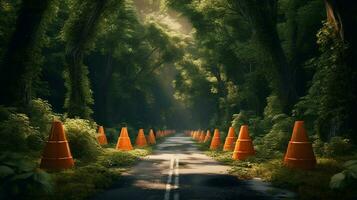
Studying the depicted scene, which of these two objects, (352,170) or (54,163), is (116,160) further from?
(352,170)

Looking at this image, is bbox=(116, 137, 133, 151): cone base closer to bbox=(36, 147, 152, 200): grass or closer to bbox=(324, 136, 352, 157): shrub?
bbox=(36, 147, 152, 200): grass

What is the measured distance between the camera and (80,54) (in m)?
22.5

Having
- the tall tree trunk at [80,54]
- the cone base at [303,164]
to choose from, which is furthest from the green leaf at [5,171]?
the tall tree trunk at [80,54]

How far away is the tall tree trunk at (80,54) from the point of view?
21.5m

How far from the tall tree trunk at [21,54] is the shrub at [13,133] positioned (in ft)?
7.20

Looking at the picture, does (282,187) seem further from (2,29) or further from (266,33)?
(2,29)

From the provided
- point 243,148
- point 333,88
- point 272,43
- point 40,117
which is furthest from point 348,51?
point 40,117

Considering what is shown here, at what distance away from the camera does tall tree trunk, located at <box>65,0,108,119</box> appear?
2145 centimetres

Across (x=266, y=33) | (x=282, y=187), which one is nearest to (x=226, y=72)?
(x=266, y=33)

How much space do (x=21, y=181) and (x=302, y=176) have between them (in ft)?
22.0

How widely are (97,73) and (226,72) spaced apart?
11462 mm

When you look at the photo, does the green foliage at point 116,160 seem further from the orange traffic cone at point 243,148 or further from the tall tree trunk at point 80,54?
the tall tree trunk at point 80,54

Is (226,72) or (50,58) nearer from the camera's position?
(50,58)

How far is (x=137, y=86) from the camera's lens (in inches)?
1833
